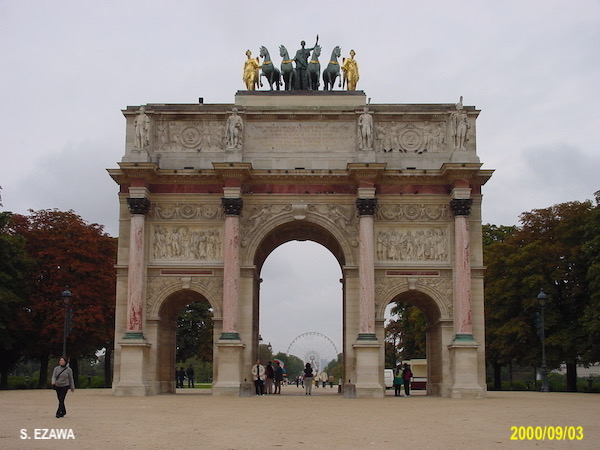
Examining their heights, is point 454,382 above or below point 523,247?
below

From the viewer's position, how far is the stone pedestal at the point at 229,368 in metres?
33.8

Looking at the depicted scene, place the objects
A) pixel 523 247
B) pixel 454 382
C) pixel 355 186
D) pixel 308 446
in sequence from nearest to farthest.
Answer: pixel 308 446, pixel 454 382, pixel 355 186, pixel 523 247

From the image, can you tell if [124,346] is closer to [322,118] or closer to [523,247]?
[322,118]

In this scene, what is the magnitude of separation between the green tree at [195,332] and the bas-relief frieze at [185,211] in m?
27.5

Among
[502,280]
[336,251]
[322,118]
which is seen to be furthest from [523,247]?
[322,118]

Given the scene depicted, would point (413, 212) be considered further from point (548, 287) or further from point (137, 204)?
point (548, 287)

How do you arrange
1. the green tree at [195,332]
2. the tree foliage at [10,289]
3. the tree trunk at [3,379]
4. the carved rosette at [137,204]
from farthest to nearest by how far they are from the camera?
the green tree at [195,332] → the tree trunk at [3,379] → the tree foliage at [10,289] → the carved rosette at [137,204]

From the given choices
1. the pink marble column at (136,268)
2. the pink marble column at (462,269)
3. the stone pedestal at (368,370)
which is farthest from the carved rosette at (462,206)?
the pink marble column at (136,268)

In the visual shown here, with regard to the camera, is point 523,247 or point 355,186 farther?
point 523,247

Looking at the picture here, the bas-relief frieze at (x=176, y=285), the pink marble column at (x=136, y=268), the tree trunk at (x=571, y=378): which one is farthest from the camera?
the tree trunk at (x=571, y=378)

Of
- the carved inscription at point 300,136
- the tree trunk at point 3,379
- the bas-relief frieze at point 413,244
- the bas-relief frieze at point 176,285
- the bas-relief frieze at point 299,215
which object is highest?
the carved inscription at point 300,136

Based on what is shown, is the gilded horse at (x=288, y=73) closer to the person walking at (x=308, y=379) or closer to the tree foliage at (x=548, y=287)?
the person walking at (x=308, y=379)

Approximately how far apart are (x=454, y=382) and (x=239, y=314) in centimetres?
930

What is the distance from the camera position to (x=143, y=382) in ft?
112
